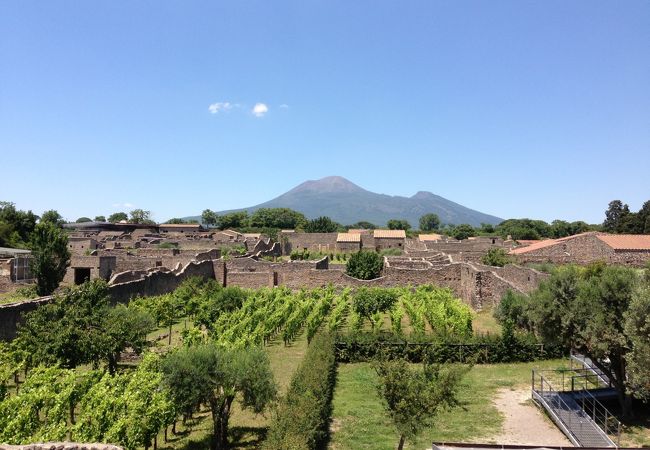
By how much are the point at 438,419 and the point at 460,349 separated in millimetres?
6716

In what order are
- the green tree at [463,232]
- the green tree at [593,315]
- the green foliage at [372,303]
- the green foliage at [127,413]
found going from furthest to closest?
the green tree at [463,232]
the green foliage at [372,303]
the green tree at [593,315]
the green foliage at [127,413]

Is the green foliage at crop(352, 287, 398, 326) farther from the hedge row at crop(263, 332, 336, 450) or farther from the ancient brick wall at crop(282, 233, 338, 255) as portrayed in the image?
the ancient brick wall at crop(282, 233, 338, 255)

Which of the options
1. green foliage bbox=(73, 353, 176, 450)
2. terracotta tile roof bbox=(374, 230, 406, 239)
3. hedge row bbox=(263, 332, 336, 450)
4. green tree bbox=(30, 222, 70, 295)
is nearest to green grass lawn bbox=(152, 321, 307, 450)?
hedge row bbox=(263, 332, 336, 450)

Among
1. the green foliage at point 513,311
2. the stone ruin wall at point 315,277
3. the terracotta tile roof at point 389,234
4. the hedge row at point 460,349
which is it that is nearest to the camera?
the hedge row at point 460,349

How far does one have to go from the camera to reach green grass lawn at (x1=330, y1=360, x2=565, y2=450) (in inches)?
541

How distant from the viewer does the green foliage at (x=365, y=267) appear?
141ft

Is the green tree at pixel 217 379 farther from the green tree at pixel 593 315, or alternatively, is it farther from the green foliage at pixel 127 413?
the green tree at pixel 593 315

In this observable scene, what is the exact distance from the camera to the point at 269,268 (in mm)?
42031

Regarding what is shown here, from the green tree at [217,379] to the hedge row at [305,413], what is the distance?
825mm

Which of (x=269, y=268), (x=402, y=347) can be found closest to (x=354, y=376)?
(x=402, y=347)

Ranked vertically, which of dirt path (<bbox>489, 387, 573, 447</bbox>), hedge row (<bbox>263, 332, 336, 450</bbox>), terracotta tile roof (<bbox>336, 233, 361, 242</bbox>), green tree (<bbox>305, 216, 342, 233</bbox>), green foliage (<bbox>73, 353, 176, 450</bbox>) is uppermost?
green tree (<bbox>305, 216, 342, 233</bbox>)

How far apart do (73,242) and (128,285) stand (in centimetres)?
4267

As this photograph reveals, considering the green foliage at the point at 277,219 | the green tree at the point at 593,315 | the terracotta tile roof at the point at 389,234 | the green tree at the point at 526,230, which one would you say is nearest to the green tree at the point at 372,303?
the green tree at the point at 593,315

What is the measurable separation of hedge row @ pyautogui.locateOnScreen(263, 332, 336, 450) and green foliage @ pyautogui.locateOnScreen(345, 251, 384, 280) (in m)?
26.0
